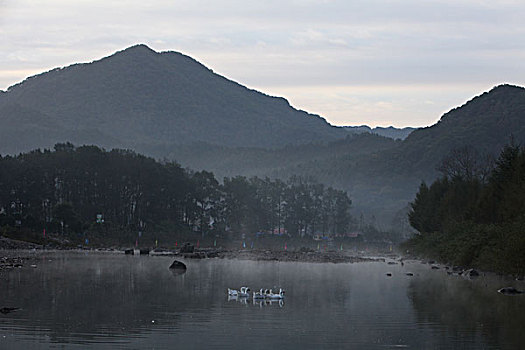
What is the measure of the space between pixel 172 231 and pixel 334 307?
414 ft

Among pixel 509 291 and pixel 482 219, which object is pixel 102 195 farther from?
pixel 509 291

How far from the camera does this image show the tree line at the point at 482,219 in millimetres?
72250

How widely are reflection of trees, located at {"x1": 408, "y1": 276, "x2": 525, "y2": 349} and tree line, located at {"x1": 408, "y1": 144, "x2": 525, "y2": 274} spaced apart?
5.29 m

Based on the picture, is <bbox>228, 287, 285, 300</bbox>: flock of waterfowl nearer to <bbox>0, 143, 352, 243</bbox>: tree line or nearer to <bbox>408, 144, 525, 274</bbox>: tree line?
<bbox>408, 144, 525, 274</bbox>: tree line

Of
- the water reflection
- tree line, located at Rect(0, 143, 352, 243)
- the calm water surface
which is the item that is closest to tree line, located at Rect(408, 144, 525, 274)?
the calm water surface

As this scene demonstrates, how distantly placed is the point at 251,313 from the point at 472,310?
12462mm

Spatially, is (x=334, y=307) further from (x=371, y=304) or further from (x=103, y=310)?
(x=103, y=310)

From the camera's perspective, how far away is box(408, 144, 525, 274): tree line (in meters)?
72.2

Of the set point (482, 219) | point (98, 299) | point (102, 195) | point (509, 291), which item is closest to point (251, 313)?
point (98, 299)

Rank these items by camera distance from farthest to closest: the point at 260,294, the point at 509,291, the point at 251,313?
1. the point at 509,291
2. the point at 260,294
3. the point at 251,313

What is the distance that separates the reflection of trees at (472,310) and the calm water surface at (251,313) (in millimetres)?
53

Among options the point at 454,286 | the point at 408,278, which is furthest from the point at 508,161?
the point at 454,286

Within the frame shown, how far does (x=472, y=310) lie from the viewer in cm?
4772

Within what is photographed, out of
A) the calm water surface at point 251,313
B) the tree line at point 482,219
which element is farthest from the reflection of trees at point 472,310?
the tree line at point 482,219
